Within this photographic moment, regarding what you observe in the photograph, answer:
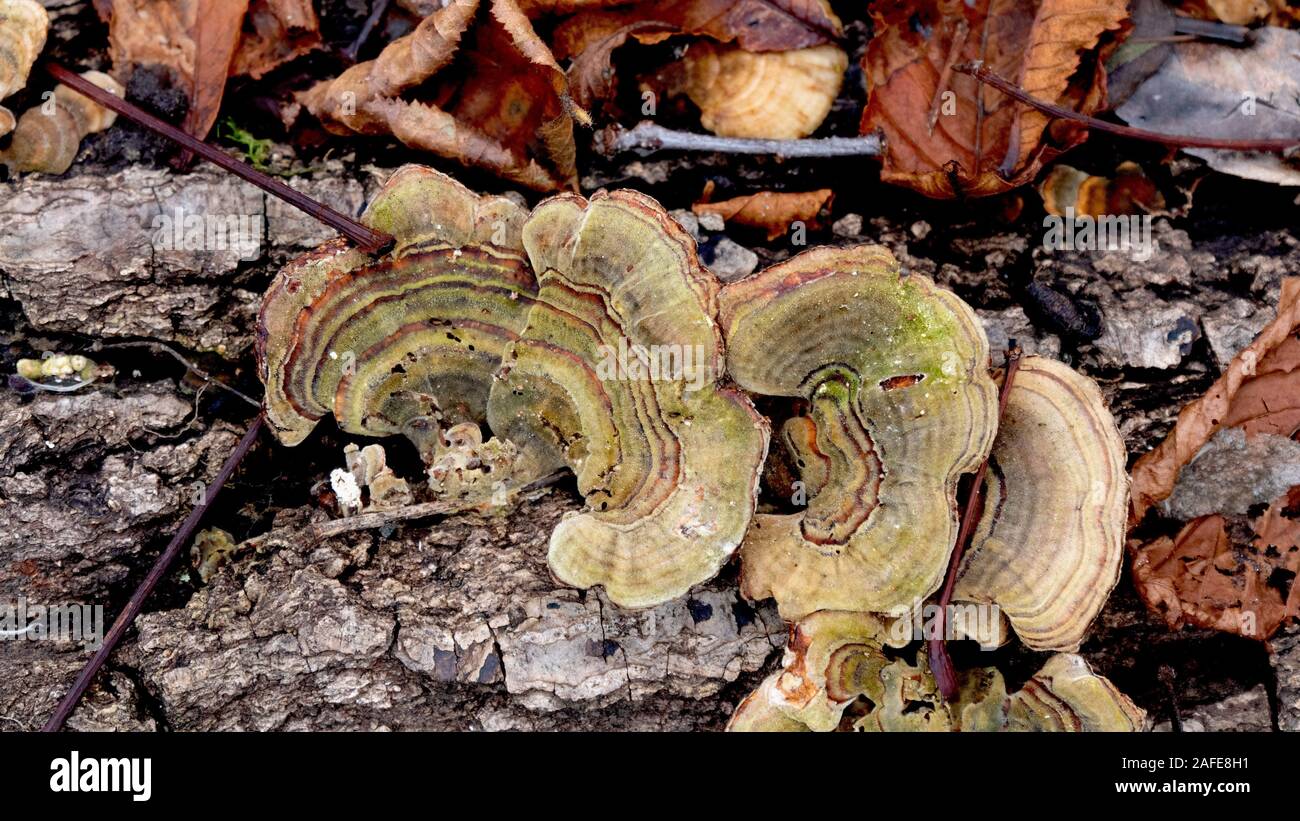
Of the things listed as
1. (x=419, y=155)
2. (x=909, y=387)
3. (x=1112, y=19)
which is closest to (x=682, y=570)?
(x=909, y=387)

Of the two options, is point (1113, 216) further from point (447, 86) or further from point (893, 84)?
point (447, 86)

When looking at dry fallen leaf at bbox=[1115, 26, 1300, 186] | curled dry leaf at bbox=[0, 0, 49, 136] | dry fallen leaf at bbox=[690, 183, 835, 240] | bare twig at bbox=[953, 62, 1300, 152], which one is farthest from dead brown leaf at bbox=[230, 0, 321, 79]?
dry fallen leaf at bbox=[1115, 26, 1300, 186]

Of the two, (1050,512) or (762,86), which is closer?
(1050,512)

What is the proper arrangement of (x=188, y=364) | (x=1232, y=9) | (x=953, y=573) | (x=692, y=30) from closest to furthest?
(x=953, y=573), (x=188, y=364), (x=692, y=30), (x=1232, y=9)

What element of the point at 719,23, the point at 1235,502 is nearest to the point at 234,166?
the point at 719,23

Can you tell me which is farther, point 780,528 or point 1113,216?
point 1113,216

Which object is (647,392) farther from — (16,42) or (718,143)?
(16,42)

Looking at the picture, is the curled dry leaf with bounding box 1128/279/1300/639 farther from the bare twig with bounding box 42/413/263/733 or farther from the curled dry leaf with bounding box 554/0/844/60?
the bare twig with bounding box 42/413/263/733
